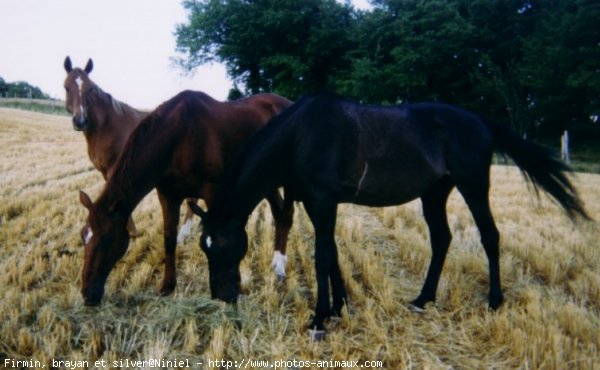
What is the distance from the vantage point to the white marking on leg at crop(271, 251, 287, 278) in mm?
4269

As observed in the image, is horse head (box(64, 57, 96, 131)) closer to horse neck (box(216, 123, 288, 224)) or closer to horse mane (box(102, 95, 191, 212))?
horse mane (box(102, 95, 191, 212))

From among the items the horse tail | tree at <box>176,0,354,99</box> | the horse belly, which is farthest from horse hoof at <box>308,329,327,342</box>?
tree at <box>176,0,354,99</box>

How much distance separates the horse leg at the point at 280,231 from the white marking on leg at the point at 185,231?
5.07 feet

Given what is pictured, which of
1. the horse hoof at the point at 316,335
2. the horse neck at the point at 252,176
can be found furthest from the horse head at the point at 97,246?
the horse hoof at the point at 316,335

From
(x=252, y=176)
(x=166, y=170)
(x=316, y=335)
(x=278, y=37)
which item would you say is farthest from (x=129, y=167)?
(x=278, y=37)

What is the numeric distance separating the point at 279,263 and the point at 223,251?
135 centimetres

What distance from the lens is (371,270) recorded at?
4.06 m

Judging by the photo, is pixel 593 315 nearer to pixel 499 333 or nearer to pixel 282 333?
pixel 499 333

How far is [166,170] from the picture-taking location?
139 inches

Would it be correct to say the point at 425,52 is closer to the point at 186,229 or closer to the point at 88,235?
the point at 186,229

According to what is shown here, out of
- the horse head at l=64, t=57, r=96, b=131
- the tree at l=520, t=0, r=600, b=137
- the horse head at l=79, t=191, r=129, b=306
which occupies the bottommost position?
the horse head at l=79, t=191, r=129, b=306

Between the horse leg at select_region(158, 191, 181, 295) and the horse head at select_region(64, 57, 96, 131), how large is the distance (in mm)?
2232

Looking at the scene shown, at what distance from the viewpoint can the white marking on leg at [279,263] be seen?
168 inches

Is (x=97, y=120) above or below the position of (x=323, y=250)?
above
